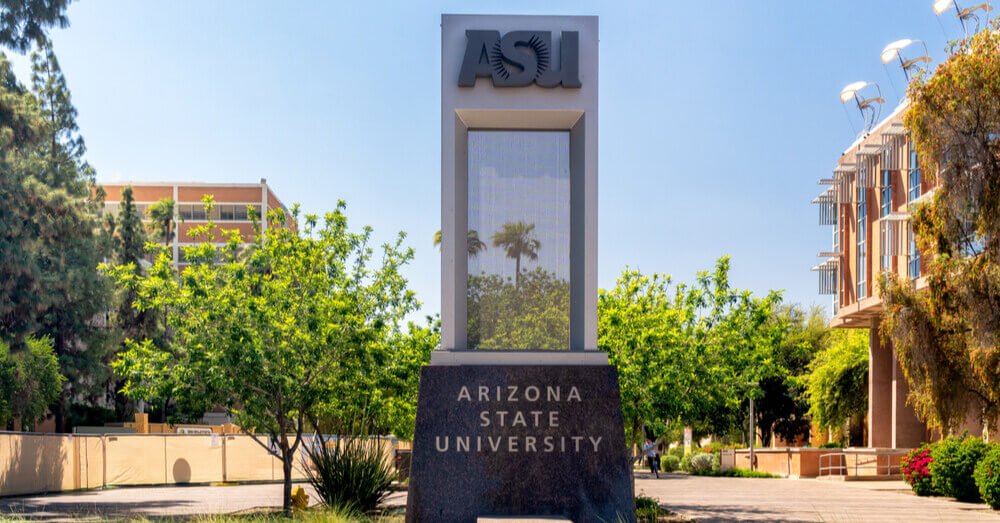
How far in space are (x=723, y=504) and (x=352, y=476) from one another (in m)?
14.1

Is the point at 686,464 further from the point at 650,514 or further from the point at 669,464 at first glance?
the point at 650,514

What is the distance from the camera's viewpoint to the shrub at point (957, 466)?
26.8m

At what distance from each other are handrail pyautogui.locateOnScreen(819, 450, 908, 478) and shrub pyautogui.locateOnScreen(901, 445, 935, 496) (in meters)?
8.87

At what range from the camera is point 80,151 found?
185 feet

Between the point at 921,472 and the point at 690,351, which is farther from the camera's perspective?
the point at 921,472

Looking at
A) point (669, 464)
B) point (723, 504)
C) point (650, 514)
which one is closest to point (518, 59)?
point (650, 514)

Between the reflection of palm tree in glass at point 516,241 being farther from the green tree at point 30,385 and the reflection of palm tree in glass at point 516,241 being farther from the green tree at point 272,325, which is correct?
the green tree at point 30,385

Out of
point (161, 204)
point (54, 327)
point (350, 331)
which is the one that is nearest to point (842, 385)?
point (350, 331)

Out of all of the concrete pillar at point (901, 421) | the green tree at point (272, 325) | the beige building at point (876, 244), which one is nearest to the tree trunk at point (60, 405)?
the green tree at point (272, 325)

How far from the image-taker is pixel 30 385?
42.2 metres

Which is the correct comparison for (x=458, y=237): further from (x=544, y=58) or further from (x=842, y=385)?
(x=842, y=385)

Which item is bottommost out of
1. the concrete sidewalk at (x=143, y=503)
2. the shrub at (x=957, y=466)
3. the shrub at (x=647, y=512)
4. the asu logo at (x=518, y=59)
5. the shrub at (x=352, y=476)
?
→ the concrete sidewalk at (x=143, y=503)

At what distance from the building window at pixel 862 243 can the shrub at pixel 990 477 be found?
20968 mm

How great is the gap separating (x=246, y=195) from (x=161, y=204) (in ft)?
135
